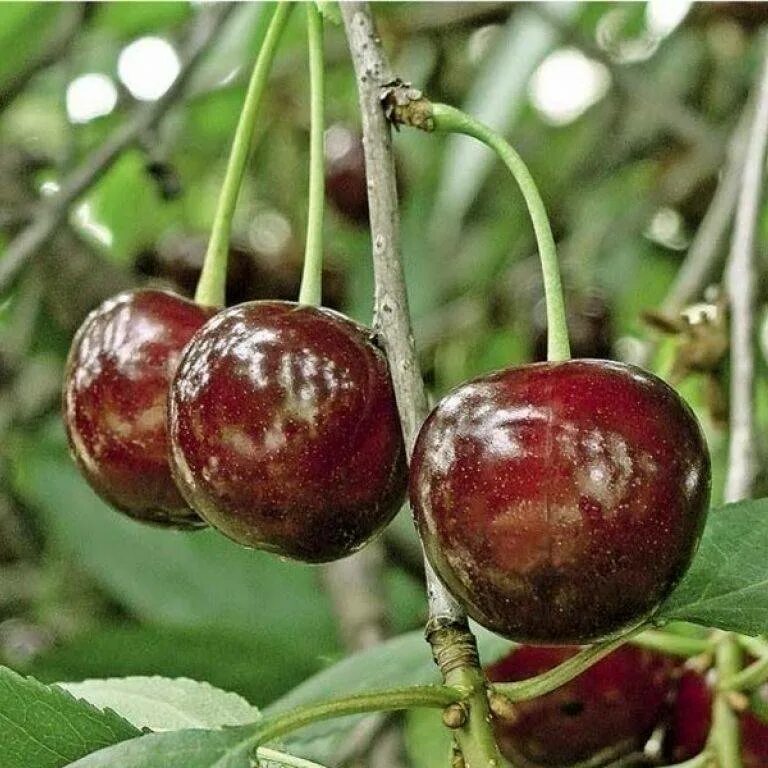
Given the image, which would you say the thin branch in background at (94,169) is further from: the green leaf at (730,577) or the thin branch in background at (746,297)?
the green leaf at (730,577)

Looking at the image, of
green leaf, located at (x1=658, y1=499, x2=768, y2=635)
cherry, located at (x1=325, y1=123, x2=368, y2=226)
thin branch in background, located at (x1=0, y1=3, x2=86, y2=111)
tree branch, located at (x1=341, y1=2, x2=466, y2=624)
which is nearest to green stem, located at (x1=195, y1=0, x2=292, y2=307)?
tree branch, located at (x1=341, y1=2, x2=466, y2=624)

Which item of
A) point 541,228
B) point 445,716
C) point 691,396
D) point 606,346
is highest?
point 606,346

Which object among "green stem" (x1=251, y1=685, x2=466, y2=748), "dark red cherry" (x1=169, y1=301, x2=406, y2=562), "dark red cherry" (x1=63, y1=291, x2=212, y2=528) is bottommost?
"green stem" (x1=251, y1=685, x2=466, y2=748)

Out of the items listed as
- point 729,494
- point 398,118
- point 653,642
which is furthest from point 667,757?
point 398,118

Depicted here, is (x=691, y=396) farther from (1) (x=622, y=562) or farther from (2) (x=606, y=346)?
(1) (x=622, y=562)

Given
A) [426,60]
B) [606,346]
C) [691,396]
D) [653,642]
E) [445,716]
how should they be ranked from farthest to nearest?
1. [426,60]
2. [606,346]
3. [691,396]
4. [653,642]
5. [445,716]

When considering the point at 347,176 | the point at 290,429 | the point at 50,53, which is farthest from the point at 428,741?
the point at 347,176

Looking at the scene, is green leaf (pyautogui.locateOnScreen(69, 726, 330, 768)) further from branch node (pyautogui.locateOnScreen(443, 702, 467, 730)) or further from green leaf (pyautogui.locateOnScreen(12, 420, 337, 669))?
green leaf (pyautogui.locateOnScreen(12, 420, 337, 669))
